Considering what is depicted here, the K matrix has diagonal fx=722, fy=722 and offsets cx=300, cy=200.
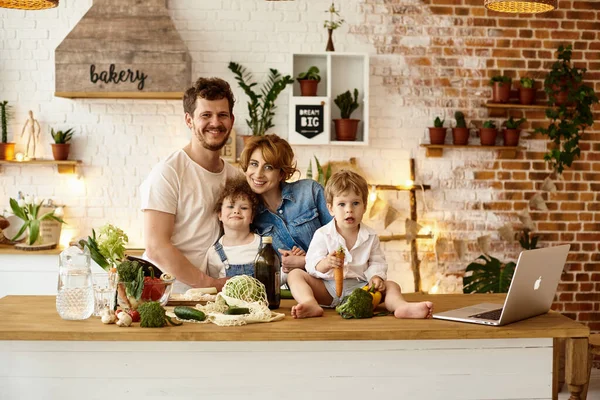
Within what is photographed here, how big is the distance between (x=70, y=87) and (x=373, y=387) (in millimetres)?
3762

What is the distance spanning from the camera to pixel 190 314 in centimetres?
238

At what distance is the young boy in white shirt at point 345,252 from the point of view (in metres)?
2.71

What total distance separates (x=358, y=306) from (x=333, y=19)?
375cm

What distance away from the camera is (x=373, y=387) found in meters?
2.35

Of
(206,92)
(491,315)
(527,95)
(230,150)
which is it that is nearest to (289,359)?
(491,315)

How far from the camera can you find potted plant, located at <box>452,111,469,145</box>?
573cm

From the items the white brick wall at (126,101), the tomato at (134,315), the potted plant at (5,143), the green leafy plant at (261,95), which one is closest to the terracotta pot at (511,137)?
the white brick wall at (126,101)

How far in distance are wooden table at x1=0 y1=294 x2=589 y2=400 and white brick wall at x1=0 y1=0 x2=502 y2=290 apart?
134 inches

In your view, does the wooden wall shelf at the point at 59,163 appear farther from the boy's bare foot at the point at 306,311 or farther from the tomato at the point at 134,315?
the boy's bare foot at the point at 306,311

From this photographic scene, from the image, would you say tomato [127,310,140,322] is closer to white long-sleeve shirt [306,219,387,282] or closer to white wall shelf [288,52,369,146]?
white long-sleeve shirt [306,219,387,282]

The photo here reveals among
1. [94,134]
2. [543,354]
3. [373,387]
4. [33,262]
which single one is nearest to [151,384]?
[373,387]

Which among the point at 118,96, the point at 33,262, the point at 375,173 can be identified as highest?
the point at 118,96

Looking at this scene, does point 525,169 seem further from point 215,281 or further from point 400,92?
point 215,281

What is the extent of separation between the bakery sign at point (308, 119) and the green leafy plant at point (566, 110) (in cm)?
179
